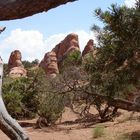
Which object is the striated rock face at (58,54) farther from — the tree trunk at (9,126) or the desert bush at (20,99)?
the tree trunk at (9,126)

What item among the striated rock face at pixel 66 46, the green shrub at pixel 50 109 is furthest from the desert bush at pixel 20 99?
the striated rock face at pixel 66 46

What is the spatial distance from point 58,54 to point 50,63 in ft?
10.8

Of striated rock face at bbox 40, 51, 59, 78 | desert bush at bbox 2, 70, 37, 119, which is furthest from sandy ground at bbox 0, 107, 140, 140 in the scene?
striated rock face at bbox 40, 51, 59, 78

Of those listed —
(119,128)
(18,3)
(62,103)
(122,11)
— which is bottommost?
(119,128)

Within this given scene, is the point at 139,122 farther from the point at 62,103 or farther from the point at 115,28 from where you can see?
the point at 115,28

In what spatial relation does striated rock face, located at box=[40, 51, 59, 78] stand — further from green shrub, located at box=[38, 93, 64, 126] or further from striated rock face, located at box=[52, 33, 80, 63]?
green shrub, located at box=[38, 93, 64, 126]

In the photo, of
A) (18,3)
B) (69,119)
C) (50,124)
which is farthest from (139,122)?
(18,3)

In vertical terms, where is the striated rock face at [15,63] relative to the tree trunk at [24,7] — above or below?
above

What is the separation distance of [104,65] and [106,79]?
2.38 ft

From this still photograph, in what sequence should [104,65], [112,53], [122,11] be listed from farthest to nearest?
1. [104,65]
2. [112,53]
3. [122,11]

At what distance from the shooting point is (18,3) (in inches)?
81.4

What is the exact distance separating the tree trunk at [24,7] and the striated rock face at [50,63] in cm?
4452

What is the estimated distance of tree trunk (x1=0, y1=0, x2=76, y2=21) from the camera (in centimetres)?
205

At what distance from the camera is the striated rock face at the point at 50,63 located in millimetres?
47062
